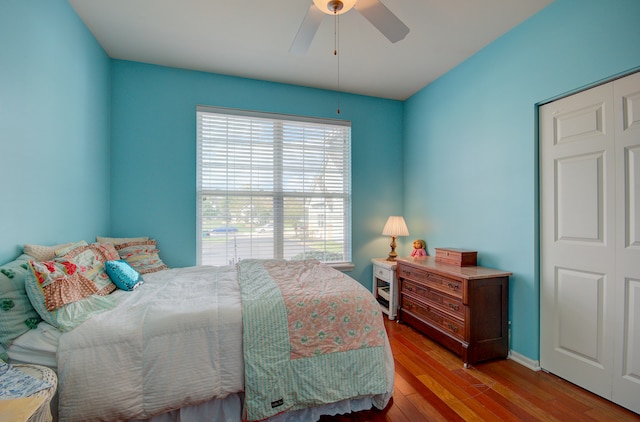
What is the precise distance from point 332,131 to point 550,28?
2.23 metres

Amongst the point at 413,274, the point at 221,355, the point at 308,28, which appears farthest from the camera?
the point at 413,274

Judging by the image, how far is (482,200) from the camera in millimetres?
2746

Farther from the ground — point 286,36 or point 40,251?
point 286,36

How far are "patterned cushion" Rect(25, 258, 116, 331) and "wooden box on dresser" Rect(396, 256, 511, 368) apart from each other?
2516 mm

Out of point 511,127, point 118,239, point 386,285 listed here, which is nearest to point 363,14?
point 511,127

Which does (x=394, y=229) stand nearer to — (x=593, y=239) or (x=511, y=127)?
(x=511, y=127)

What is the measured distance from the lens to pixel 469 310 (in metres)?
2.28

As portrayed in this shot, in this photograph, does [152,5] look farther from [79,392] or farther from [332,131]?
[79,392]

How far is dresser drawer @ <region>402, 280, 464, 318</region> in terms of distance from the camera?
240 centimetres

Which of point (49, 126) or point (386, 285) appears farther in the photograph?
point (386, 285)

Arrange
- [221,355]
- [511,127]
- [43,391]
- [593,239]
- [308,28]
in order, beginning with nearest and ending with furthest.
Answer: [43,391]
[221,355]
[308,28]
[593,239]
[511,127]

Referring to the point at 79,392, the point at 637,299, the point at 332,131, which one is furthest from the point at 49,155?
the point at 637,299

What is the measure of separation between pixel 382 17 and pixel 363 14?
118mm

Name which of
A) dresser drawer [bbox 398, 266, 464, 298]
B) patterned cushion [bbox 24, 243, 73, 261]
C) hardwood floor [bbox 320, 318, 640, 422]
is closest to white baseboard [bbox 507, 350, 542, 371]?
hardwood floor [bbox 320, 318, 640, 422]
